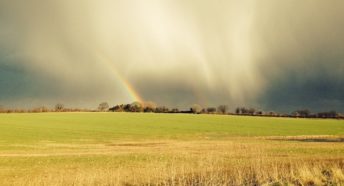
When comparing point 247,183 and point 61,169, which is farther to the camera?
point 61,169

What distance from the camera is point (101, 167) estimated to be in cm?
3756

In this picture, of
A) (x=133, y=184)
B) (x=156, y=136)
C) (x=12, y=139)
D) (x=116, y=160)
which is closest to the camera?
(x=133, y=184)

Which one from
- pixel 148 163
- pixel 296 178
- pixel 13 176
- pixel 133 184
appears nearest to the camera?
pixel 296 178

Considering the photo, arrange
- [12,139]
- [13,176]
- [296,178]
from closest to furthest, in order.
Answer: [296,178], [13,176], [12,139]

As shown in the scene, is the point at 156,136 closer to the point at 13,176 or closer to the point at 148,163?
the point at 148,163

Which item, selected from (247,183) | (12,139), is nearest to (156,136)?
(12,139)

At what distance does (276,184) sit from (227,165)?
53.9ft

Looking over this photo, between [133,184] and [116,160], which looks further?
[116,160]

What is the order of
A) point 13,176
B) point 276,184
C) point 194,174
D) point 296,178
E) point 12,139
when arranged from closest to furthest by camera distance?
point 276,184 < point 296,178 < point 194,174 < point 13,176 < point 12,139

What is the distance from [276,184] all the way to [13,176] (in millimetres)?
21046

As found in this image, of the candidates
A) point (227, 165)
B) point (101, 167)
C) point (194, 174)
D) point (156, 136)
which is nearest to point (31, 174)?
point (101, 167)

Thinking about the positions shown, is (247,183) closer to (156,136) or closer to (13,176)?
(13,176)

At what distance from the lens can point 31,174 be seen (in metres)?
34.3

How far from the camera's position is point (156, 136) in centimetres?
8712
